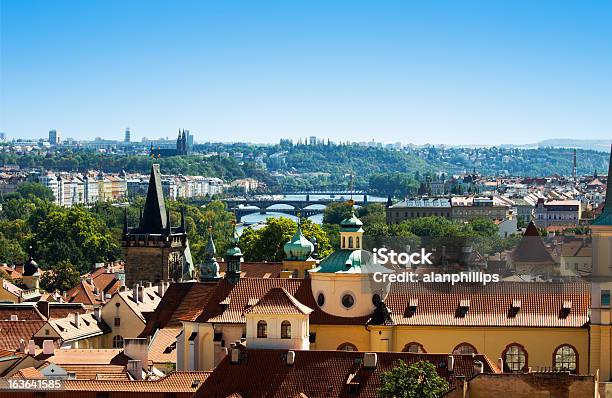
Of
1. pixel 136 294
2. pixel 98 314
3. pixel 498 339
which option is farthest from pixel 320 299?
pixel 136 294

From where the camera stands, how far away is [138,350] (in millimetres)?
65938

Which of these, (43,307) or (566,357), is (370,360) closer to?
(566,357)

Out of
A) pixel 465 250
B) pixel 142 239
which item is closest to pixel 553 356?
pixel 465 250

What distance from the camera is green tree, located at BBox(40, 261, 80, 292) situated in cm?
12125

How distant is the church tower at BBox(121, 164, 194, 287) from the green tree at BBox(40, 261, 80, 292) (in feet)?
49.3

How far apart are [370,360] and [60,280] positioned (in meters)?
69.8

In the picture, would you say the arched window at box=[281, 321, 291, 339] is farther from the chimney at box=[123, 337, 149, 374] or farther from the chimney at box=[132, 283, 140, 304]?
the chimney at box=[132, 283, 140, 304]

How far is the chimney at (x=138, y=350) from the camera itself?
65344 millimetres

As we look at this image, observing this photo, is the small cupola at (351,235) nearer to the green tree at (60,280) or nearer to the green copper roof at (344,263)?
the green copper roof at (344,263)

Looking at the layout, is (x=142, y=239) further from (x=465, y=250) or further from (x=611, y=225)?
(x=611, y=225)

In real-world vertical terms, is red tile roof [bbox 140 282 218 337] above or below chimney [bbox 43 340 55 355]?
above

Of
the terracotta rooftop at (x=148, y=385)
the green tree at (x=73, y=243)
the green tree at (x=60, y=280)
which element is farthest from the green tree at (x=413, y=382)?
the green tree at (x=73, y=243)

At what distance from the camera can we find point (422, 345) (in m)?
63.2

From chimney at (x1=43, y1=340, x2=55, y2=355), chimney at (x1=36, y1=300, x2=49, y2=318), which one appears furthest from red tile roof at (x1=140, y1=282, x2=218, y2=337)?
chimney at (x1=36, y1=300, x2=49, y2=318)
